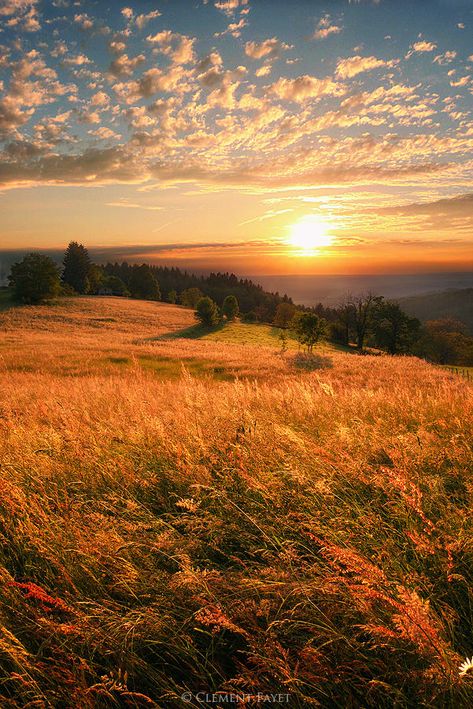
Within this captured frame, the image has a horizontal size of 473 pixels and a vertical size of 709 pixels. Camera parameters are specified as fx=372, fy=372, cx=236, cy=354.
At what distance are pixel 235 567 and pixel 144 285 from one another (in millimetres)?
111334

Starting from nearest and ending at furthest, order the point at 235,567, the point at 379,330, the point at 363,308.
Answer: the point at 235,567 → the point at 363,308 → the point at 379,330

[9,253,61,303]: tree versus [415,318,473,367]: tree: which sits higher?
[9,253,61,303]: tree

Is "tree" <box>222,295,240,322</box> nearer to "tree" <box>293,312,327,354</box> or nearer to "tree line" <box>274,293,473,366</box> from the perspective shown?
"tree line" <box>274,293,473,366</box>

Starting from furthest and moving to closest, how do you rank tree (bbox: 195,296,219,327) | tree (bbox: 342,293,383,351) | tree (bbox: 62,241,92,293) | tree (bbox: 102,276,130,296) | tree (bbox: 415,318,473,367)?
tree (bbox: 102,276,130,296) → tree (bbox: 62,241,92,293) → tree (bbox: 415,318,473,367) → tree (bbox: 195,296,219,327) → tree (bbox: 342,293,383,351)

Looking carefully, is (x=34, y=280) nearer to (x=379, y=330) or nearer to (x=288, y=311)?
(x=288, y=311)

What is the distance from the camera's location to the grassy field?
186 centimetres

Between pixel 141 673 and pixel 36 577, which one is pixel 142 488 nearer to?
pixel 36 577

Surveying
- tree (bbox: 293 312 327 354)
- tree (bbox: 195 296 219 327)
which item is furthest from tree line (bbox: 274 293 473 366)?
tree (bbox: 195 296 219 327)

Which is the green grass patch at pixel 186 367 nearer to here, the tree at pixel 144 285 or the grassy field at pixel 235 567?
the grassy field at pixel 235 567

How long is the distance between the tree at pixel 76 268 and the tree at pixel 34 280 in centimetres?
2597

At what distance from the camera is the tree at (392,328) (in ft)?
219

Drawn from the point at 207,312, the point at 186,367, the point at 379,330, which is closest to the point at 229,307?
the point at 207,312

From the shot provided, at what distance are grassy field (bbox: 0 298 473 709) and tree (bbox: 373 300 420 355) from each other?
2616 inches

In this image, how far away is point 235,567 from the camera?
8.68ft
